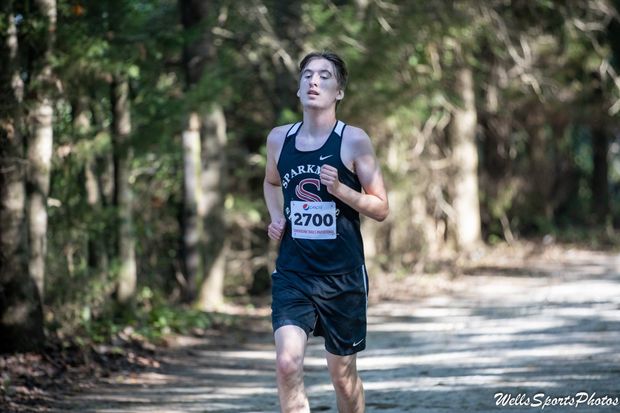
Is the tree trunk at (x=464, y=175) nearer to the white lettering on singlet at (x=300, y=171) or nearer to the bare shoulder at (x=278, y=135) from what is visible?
the bare shoulder at (x=278, y=135)

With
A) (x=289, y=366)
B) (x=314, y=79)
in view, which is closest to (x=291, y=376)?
(x=289, y=366)

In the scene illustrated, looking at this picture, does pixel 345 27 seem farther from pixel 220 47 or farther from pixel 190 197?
pixel 190 197

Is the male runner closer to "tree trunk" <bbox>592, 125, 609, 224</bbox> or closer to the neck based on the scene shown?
the neck

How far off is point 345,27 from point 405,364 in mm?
5538

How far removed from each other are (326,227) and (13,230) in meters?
3.92

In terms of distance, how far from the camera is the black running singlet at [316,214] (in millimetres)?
5109

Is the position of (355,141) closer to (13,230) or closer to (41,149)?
(13,230)

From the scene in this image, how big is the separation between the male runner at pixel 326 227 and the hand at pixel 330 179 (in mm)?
82

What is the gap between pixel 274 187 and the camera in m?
5.64

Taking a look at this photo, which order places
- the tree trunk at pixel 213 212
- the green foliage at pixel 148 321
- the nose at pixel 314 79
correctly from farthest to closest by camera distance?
the tree trunk at pixel 213 212 < the green foliage at pixel 148 321 < the nose at pixel 314 79

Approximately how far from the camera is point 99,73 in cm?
877

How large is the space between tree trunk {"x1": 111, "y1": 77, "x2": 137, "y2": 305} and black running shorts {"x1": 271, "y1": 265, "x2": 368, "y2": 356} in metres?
5.21

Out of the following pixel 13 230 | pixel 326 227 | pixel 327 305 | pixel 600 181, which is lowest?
pixel 327 305

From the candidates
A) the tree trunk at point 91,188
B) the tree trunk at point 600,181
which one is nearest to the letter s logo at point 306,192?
the tree trunk at point 91,188
